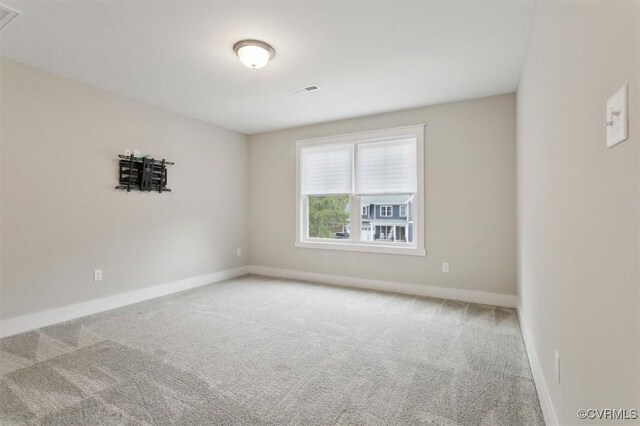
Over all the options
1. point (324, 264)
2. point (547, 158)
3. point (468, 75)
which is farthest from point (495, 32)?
point (324, 264)

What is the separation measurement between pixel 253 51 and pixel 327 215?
3003mm

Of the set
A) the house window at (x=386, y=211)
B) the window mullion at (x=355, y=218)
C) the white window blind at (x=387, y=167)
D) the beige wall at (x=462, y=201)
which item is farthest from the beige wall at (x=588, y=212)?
the window mullion at (x=355, y=218)

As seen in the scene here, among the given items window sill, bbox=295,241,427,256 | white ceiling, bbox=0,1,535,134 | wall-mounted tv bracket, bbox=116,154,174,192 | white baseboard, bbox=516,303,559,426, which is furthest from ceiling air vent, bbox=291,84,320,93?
white baseboard, bbox=516,303,559,426

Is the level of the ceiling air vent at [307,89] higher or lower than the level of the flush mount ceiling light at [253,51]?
higher

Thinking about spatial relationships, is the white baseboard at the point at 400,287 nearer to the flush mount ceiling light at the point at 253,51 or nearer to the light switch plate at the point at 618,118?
the flush mount ceiling light at the point at 253,51

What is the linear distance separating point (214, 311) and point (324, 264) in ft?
6.50

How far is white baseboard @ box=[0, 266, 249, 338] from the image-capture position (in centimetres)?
305

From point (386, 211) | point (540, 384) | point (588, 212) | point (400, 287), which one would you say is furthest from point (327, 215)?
point (588, 212)

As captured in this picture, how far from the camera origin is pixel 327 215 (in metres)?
5.27

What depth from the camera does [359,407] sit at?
1.89 meters

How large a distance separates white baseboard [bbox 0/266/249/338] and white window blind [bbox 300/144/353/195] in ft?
7.04

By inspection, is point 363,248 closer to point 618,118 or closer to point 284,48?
point 284,48

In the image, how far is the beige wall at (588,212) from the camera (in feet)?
2.62

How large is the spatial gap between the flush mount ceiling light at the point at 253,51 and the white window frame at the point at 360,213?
2.24m
